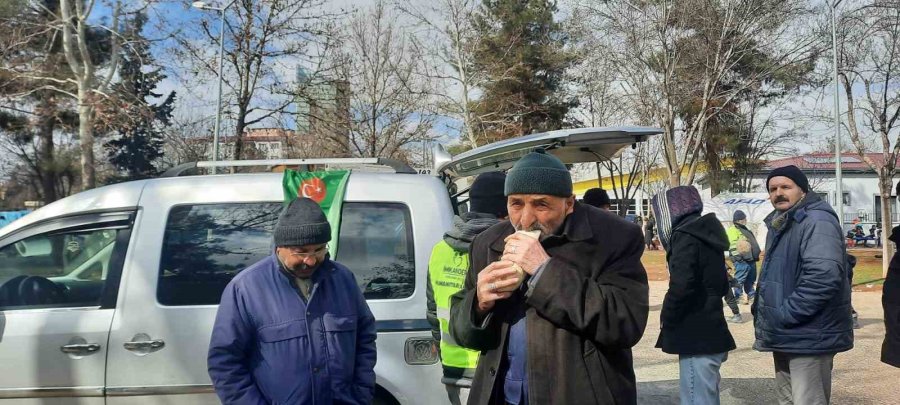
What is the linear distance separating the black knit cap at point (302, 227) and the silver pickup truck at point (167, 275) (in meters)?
1.04

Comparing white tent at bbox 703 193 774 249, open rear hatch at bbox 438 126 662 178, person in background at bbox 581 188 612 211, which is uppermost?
open rear hatch at bbox 438 126 662 178

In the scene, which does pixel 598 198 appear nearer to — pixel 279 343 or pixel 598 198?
pixel 598 198

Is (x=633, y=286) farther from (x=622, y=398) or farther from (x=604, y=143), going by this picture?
(x=604, y=143)

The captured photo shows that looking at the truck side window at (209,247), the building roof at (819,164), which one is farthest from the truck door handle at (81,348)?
the building roof at (819,164)

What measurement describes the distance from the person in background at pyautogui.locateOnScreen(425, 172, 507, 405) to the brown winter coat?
3.84 ft

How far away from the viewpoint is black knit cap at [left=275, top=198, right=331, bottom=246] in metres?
2.70

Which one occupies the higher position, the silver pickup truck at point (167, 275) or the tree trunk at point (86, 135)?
the tree trunk at point (86, 135)

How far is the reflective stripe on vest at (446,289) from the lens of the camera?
3.44 meters

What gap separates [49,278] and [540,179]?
10.6ft

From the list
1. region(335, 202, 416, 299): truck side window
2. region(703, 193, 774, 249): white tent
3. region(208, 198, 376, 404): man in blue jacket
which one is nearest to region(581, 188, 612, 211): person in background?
region(335, 202, 416, 299): truck side window

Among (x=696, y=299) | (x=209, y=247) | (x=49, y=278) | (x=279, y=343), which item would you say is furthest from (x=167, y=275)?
(x=696, y=299)

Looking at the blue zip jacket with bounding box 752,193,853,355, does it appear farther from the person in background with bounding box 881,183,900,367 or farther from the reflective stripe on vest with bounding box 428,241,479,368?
the reflective stripe on vest with bounding box 428,241,479,368

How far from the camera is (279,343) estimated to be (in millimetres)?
2656

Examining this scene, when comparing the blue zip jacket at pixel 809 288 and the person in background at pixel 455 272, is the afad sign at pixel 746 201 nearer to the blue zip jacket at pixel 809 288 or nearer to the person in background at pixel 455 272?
the blue zip jacket at pixel 809 288
